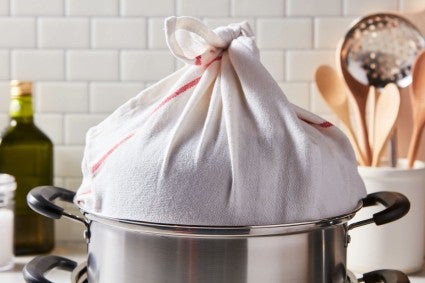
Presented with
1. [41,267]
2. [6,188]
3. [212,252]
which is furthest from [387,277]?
[6,188]

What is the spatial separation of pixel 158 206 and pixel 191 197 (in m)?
0.03

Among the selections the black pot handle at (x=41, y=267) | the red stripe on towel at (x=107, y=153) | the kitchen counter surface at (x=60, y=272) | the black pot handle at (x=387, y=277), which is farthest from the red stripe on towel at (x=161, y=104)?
the kitchen counter surface at (x=60, y=272)

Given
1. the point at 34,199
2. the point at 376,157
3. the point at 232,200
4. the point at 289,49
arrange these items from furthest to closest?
1. the point at 289,49
2. the point at 376,157
3. the point at 34,199
4. the point at 232,200

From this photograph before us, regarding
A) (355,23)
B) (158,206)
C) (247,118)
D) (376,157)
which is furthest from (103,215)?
(355,23)

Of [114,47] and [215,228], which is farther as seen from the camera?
[114,47]

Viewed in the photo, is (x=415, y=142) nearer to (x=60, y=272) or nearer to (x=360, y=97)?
(x=360, y=97)

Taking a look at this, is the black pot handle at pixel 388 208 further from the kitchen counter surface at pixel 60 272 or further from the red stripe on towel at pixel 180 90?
the kitchen counter surface at pixel 60 272

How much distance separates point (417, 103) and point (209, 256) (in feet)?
1.90

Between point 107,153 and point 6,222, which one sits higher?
point 107,153

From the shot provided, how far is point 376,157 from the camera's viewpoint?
1.09 m

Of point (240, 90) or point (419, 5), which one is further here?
point (419, 5)

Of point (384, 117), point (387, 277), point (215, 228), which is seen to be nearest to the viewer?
point (215, 228)

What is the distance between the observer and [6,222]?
3.66 ft

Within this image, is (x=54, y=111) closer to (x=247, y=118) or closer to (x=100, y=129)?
(x=100, y=129)
